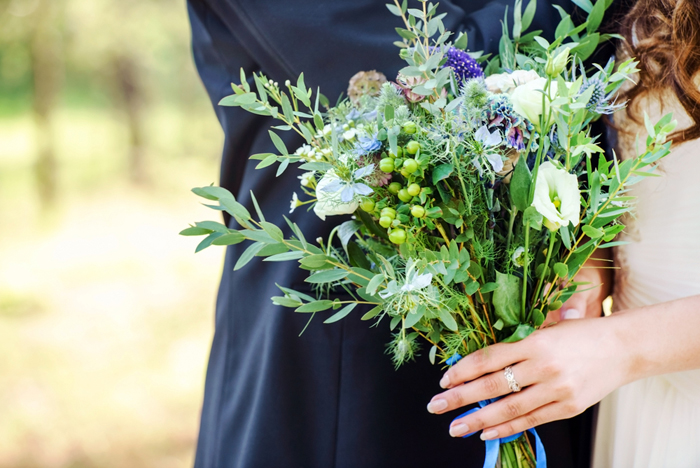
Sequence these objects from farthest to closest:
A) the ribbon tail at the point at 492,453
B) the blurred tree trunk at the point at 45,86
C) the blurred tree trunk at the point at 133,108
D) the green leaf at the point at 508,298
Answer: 1. the blurred tree trunk at the point at 133,108
2. the blurred tree trunk at the point at 45,86
3. the ribbon tail at the point at 492,453
4. the green leaf at the point at 508,298

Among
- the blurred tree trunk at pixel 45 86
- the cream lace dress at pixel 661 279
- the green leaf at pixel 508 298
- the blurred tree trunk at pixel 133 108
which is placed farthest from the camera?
the blurred tree trunk at pixel 133 108

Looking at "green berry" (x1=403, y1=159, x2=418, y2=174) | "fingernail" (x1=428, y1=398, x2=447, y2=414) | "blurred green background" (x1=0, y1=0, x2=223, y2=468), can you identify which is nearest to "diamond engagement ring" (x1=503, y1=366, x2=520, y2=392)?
"fingernail" (x1=428, y1=398, x2=447, y2=414)

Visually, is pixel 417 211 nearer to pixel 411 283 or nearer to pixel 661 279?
pixel 411 283

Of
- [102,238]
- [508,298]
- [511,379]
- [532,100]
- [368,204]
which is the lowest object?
[511,379]

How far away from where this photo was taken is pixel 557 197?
2.19 ft

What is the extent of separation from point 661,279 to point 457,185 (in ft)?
1.79

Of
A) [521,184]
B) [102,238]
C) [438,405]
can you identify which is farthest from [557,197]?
[102,238]

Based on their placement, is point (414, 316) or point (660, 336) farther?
point (660, 336)

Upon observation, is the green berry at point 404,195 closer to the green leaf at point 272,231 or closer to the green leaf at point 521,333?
the green leaf at point 272,231

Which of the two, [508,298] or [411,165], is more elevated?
[411,165]

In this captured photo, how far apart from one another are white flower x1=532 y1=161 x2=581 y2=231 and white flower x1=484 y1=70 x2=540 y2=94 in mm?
126

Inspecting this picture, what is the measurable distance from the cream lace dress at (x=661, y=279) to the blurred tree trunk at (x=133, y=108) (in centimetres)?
729

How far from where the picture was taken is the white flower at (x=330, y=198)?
0.69 meters

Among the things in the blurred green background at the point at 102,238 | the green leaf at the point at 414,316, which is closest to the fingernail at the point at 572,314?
the green leaf at the point at 414,316
